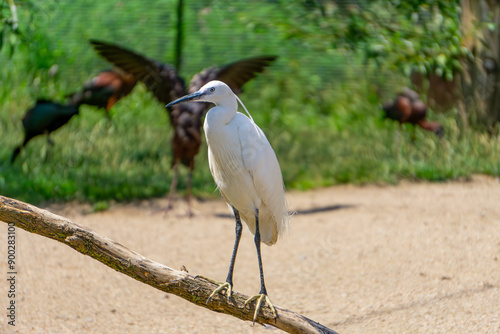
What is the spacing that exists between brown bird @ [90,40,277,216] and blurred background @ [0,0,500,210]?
90cm

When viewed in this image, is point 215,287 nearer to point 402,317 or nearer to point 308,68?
point 402,317

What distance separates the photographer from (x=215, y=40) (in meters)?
8.81

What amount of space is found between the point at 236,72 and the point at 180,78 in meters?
0.50

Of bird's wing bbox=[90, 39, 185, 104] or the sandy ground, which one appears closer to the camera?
the sandy ground

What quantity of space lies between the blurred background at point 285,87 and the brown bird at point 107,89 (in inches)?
19.5

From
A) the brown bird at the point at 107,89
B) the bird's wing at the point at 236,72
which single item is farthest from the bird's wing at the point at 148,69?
the brown bird at the point at 107,89

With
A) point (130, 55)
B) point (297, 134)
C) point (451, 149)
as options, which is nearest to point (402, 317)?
point (130, 55)

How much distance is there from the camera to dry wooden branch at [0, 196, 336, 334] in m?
2.52

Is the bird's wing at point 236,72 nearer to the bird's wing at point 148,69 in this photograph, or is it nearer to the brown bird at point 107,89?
the bird's wing at point 148,69

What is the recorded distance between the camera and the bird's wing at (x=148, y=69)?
202 inches

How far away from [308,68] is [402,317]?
20.7 ft

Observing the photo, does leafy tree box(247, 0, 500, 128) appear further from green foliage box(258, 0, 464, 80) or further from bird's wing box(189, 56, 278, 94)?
bird's wing box(189, 56, 278, 94)

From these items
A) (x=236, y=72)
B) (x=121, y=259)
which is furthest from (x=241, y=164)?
(x=236, y=72)

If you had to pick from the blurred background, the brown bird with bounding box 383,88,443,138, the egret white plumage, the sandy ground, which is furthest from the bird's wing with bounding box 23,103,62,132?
the brown bird with bounding box 383,88,443,138
